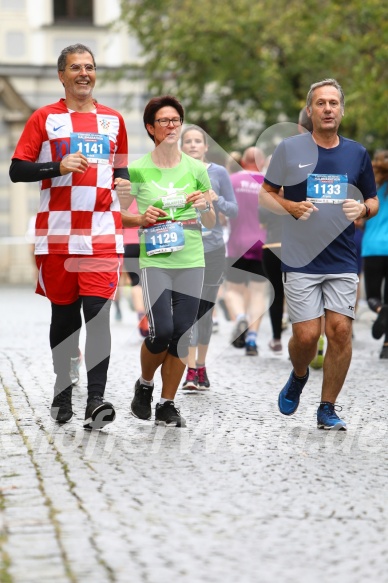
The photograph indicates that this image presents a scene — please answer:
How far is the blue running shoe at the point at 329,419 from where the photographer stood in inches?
284

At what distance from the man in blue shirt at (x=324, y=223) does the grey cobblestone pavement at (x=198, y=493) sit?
0.50m

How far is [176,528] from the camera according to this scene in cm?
482

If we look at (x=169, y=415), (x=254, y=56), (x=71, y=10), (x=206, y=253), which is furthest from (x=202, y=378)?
(x=71, y=10)

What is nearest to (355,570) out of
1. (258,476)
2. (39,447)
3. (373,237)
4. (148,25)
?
(258,476)

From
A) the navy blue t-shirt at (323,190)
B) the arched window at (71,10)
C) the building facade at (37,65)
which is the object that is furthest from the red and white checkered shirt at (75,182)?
the arched window at (71,10)

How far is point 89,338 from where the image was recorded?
7152 mm

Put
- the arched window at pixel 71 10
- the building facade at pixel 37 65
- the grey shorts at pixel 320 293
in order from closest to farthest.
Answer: the grey shorts at pixel 320 293 < the building facade at pixel 37 65 < the arched window at pixel 71 10

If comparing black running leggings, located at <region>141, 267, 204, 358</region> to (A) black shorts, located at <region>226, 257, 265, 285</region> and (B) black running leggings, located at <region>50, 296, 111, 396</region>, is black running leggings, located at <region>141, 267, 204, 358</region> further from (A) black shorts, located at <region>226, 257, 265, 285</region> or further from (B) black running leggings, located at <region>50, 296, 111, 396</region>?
(A) black shorts, located at <region>226, 257, 265, 285</region>

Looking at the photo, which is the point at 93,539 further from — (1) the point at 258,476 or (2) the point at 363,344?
(2) the point at 363,344

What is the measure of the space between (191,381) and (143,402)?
73.8 inches

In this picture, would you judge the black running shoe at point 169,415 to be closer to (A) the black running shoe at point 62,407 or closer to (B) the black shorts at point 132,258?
(A) the black running shoe at point 62,407

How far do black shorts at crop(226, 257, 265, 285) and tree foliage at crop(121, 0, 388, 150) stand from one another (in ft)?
24.4

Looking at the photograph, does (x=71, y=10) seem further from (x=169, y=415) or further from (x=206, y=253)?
(x=169, y=415)

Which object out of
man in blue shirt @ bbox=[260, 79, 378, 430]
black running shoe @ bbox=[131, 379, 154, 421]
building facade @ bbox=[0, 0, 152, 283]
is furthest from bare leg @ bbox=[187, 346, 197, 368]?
building facade @ bbox=[0, 0, 152, 283]
